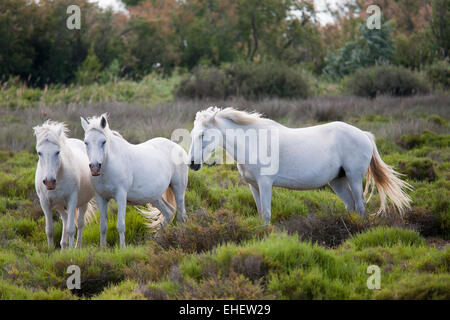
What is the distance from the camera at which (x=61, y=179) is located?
6.38 m

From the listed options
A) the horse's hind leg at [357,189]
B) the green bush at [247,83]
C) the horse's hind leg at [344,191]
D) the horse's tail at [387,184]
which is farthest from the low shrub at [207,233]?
the green bush at [247,83]

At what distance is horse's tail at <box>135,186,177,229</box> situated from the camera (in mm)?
7508

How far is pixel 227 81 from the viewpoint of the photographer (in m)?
18.7

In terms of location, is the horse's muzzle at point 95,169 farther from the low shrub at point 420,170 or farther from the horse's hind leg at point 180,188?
the low shrub at point 420,170

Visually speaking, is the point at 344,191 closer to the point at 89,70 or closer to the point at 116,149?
the point at 116,149

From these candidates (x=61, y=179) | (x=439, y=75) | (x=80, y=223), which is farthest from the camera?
(x=439, y=75)

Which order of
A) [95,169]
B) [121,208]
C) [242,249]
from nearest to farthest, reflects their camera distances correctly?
1. [242,249]
2. [95,169]
3. [121,208]

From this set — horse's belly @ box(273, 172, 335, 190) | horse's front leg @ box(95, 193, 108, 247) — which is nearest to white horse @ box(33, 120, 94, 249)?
horse's front leg @ box(95, 193, 108, 247)

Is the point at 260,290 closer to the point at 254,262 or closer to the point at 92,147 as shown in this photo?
the point at 254,262

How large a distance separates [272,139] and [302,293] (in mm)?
2875

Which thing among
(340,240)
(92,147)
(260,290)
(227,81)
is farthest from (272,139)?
(227,81)

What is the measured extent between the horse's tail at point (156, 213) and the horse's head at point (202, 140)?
4.59 ft

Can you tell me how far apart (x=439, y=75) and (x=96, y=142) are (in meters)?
17.3

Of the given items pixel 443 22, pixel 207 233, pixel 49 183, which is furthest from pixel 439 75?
pixel 49 183
